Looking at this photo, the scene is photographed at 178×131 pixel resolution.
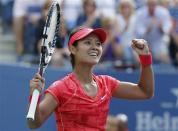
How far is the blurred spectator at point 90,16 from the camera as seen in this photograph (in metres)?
10.6

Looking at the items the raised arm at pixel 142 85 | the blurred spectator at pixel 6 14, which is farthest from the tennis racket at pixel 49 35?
the blurred spectator at pixel 6 14

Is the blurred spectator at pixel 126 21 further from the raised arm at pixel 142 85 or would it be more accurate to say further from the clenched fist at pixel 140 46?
the clenched fist at pixel 140 46

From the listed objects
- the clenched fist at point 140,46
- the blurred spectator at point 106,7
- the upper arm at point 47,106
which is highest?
the blurred spectator at point 106,7

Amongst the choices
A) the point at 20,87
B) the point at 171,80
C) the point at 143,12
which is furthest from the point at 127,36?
the point at 20,87

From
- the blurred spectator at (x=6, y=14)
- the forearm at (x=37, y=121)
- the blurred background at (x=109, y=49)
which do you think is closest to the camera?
the forearm at (x=37, y=121)

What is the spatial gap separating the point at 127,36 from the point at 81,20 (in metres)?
0.76

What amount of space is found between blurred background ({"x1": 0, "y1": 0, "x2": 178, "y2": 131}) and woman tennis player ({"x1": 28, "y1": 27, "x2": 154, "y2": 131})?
3.71 metres

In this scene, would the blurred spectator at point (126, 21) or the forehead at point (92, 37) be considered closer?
the forehead at point (92, 37)

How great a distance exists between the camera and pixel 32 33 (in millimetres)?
10984

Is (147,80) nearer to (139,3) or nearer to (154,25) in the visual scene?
(154,25)

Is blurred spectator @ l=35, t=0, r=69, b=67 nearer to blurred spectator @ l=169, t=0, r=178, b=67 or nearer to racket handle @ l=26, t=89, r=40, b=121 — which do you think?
blurred spectator @ l=169, t=0, r=178, b=67

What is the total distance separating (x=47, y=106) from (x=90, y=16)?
5.74m

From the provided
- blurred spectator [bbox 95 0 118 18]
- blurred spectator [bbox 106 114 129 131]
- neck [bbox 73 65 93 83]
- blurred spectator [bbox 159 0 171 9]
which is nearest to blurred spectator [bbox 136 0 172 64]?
blurred spectator [bbox 159 0 171 9]

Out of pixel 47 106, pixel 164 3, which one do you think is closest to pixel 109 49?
pixel 164 3
